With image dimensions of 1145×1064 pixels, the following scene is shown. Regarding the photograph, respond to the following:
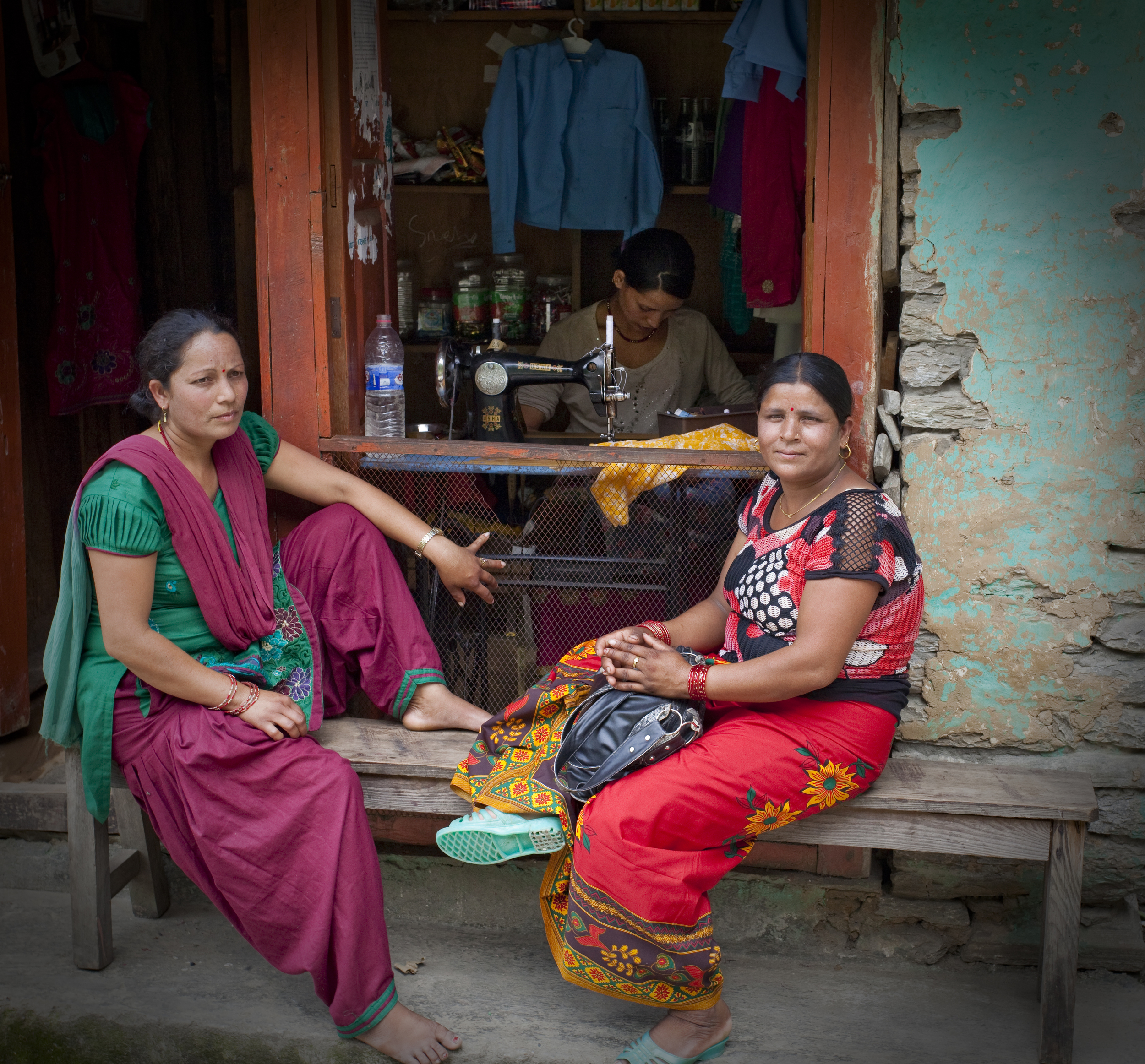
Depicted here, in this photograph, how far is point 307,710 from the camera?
8.71 feet

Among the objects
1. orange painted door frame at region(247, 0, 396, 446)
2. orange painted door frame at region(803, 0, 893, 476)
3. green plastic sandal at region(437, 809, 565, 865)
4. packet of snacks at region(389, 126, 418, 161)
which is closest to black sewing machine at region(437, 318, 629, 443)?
orange painted door frame at region(247, 0, 396, 446)

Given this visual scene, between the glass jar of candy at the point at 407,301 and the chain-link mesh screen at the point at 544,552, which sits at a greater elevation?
the glass jar of candy at the point at 407,301

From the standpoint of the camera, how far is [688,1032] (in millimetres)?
2344

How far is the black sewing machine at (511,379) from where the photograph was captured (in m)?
3.12

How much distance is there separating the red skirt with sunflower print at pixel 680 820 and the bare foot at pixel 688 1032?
8cm

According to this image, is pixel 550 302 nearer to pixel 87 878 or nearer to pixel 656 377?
pixel 656 377

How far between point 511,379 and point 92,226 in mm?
1858

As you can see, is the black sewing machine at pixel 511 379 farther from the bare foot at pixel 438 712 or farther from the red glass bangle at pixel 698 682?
the red glass bangle at pixel 698 682

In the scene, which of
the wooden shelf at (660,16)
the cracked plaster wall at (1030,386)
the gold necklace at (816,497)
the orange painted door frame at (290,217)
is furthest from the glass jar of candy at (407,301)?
the gold necklace at (816,497)

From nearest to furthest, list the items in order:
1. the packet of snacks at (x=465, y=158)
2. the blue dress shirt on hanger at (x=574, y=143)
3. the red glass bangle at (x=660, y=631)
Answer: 1. the red glass bangle at (x=660, y=631)
2. the blue dress shirt on hanger at (x=574, y=143)
3. the packet of snacks at (x=465, y=158)

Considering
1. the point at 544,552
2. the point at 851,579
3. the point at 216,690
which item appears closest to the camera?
the point at 851,579

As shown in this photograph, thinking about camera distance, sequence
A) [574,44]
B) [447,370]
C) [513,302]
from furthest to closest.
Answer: [513,302]
[574,44]
[447,370]

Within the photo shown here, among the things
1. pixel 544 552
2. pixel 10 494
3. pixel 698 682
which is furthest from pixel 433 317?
pixel 698 682

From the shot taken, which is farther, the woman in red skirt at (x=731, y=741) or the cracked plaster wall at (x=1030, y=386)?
the cracked plaster wall at (x=1030, y=386)
